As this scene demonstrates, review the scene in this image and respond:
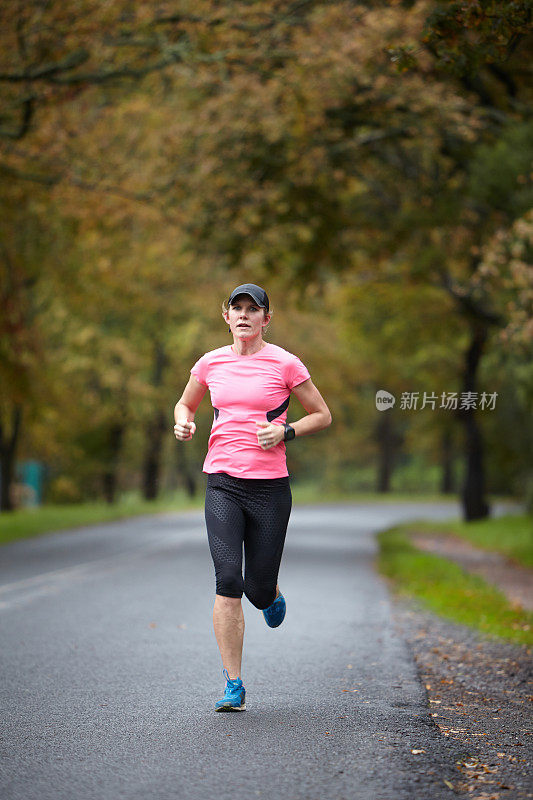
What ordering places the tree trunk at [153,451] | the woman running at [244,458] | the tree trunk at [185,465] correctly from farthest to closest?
the tree trunk at [185,465] → the tree trunk at [153,451] → the woman running at [244,458]

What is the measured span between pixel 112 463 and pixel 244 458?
105ft

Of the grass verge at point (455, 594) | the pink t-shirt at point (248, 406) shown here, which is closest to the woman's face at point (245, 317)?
the pink t-shirt at point (248, 406)

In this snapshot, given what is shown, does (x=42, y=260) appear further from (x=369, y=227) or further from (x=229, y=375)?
(x=229, y=375)

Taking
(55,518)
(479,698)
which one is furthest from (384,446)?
(479,698)

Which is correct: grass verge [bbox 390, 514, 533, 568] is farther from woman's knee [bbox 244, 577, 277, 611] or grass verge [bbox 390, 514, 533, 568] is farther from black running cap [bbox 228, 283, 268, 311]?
black running cap [bbox 228, 283, 268, 311]

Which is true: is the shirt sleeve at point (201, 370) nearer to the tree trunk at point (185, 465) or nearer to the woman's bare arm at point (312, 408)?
the woman's bare arm at point (312, 408)

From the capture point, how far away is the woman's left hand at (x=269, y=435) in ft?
18.0

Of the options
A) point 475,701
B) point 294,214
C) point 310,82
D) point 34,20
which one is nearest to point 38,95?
point 34,20

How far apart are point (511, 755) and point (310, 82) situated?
1112 cm

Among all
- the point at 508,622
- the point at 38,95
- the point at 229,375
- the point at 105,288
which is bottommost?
the point at 508,622

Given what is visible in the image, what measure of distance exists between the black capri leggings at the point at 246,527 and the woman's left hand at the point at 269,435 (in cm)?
23

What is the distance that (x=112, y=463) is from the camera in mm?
37250

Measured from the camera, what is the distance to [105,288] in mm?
22641

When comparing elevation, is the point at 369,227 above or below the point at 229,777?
above
